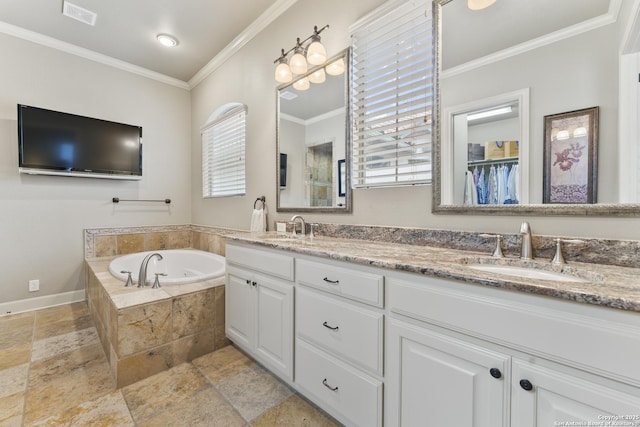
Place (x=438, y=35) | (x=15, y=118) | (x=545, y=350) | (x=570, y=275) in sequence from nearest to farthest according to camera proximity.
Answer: (x=545, y=350)
(x=570, y=275)
(x=438, y=35)
(x=15, y=118)

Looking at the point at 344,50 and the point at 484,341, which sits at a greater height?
the point at 344,50

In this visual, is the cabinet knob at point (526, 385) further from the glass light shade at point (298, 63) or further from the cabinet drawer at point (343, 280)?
the glass light shade at point (298, 63)

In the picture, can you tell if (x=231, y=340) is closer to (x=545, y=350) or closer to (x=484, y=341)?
(x=484, y=341)

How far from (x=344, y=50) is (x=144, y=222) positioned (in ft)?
10.4

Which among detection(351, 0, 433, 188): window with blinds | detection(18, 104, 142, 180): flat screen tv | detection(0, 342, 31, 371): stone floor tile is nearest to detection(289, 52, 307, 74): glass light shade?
detection(351, 0, 433, 188): window with blinds

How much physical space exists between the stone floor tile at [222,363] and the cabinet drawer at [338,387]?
61cm

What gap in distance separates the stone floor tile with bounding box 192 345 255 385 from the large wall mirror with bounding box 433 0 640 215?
167 cm

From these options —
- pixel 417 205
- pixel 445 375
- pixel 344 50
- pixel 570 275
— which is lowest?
pixel 445 375

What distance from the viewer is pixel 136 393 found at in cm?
162

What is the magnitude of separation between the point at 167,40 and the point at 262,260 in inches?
106

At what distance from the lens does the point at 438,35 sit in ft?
4.84

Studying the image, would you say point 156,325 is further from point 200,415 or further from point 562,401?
point 562,401

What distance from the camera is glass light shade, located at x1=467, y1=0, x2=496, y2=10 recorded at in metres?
1.32

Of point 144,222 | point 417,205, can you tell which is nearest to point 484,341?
point 417,205
